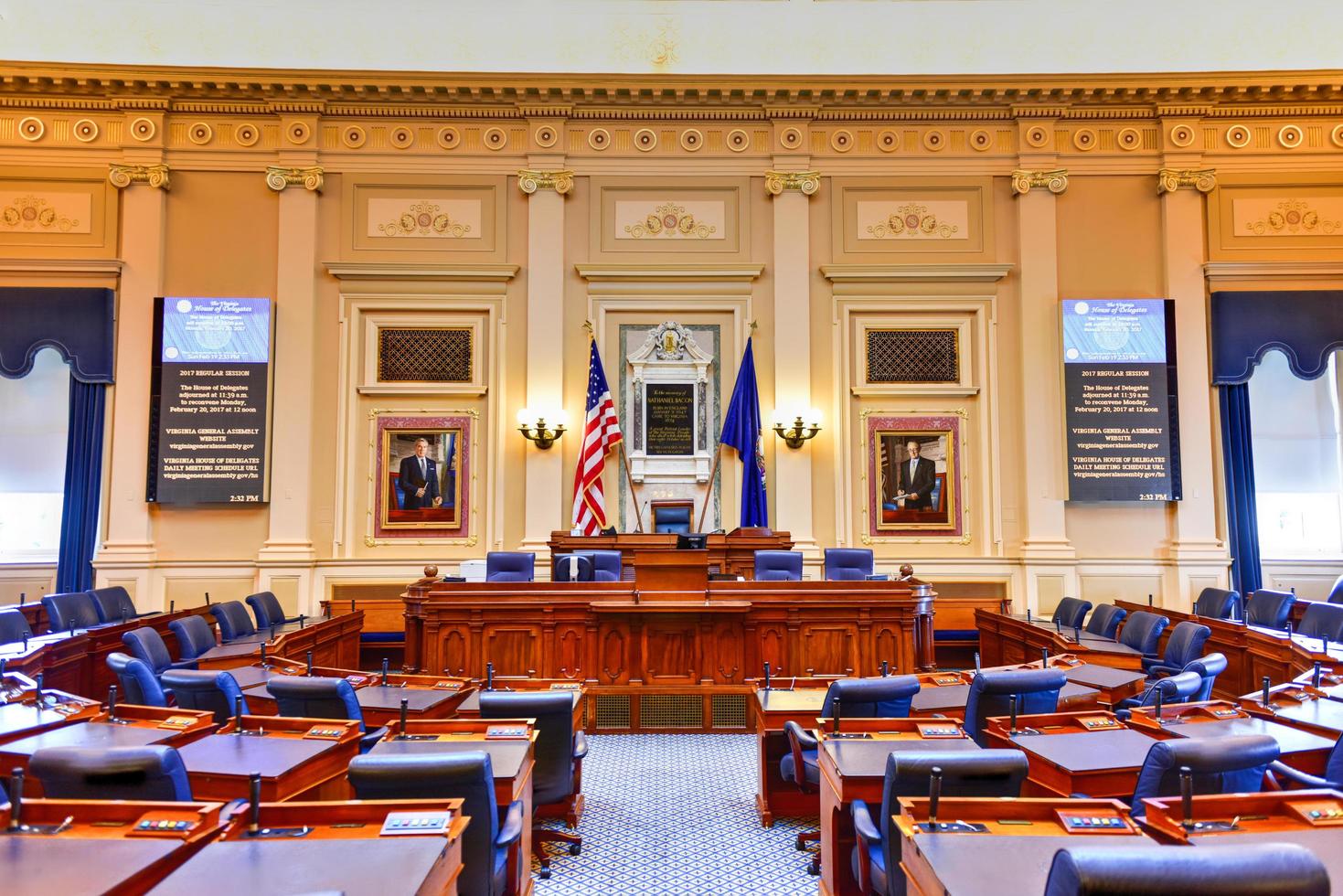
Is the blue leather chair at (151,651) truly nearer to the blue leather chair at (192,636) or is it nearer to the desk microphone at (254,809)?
the blue leather chair at (192,636)

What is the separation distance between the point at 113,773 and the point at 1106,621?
7.22 meters

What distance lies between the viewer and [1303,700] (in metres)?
3.87

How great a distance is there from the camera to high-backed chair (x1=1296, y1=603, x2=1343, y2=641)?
20.8ft

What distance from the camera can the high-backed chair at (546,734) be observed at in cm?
369

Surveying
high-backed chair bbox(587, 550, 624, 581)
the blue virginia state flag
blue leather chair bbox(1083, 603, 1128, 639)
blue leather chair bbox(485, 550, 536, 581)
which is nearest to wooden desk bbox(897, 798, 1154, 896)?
high-backed chair bbox(587, 550, 624, 581)

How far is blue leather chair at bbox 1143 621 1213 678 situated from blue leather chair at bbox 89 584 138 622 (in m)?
8.34

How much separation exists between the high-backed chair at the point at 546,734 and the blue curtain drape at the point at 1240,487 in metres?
8.78

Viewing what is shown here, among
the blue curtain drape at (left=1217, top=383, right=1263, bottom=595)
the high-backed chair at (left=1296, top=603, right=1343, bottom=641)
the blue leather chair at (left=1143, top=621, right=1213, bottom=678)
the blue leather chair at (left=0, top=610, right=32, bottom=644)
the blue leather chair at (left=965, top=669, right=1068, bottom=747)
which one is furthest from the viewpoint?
the blue curtain drape at (left=1217, top=383, right=1263, bottom=595)

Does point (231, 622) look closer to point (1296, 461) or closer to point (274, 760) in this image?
point (274, 760)

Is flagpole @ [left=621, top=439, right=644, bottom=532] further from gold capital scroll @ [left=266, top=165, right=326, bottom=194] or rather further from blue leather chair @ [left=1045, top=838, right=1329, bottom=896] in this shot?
blue leather chair @ [left=1045, top=838, right=1329, bottom=896]

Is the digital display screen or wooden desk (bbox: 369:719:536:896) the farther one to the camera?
the digital display screen

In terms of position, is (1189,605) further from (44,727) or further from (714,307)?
(44,727)

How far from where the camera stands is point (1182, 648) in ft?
18.6

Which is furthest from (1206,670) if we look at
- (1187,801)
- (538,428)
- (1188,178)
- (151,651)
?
(1188,178)
